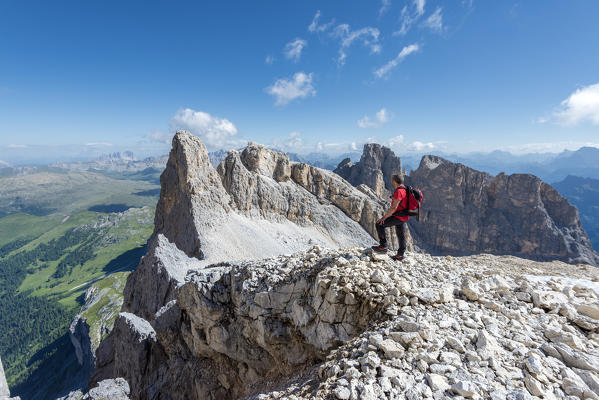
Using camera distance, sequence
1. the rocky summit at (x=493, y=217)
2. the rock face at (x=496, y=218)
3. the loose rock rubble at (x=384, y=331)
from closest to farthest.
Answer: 1. the loose rock rubble at (x=384, y=331)
2. the rocky summit at (x=493, y=217)
3. the rock face at (x=496, y=218)

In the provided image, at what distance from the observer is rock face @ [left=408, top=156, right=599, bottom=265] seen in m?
107

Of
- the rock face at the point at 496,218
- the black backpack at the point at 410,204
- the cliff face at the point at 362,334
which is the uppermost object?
the black backpack at the point at 410,204

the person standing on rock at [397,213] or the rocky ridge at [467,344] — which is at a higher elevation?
the person standing on rock at [397,213]

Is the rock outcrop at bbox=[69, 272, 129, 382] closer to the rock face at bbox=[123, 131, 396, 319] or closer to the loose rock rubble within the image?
the rock face at bbox=[123, 131, 396, 319]

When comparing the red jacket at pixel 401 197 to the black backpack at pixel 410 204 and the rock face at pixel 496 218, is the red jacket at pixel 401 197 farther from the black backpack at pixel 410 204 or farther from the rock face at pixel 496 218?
the rock face at pixel 496 218

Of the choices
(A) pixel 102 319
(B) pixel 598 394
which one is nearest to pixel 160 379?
(B) pixel 598 394

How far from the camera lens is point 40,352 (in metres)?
124

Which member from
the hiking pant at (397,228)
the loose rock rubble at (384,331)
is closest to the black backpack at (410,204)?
the hiking pant at (397,228)

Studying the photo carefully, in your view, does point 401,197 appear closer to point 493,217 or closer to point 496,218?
point 493,217

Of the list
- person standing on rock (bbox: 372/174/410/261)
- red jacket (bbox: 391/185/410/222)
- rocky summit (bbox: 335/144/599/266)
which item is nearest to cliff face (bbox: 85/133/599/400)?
person standing on rock (bbox: 372/174/410/261)

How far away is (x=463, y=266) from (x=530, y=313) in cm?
379

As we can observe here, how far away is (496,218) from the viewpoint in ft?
368

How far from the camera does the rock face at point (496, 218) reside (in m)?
107

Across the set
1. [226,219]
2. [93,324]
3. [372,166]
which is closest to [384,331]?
[226,219]
